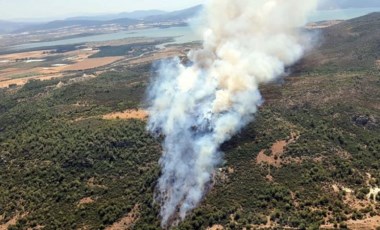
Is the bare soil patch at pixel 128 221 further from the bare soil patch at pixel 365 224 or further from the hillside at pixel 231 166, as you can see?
the bare soil patch at pixel 365 224

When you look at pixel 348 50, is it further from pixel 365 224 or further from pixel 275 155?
pixel 365 224

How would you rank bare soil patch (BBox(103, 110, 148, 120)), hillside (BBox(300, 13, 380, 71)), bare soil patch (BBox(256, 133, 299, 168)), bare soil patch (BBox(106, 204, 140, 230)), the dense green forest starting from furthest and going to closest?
hillside (BBox(300, 13, 380, 71)) → bare soil patch (BBox(103, 110, 148, 120)) → bare soil patch (BBox(256, 133, 299, 168)) → bare soil patch (BBox(106, 204, 140, 230)) → the dense green forest

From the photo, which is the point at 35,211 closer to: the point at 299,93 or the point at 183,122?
the point at 183,122

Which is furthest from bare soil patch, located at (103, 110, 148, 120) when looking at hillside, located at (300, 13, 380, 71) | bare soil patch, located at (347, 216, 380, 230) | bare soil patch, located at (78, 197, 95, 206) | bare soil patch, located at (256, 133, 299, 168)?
hillside, located at (300, 13, 380, 71)

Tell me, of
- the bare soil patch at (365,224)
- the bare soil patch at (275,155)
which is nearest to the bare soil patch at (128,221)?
the bare soil patch at (275,155)

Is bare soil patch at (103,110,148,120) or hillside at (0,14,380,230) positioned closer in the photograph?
hillside at (0,14,380,230)

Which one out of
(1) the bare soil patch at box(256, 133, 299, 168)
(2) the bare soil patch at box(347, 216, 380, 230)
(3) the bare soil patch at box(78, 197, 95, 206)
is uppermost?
(1) the bare soil patch at box(256, 133, 299, 168)

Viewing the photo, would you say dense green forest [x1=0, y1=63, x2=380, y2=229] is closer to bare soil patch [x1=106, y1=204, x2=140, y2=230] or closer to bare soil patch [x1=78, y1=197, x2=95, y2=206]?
bare soil patch [x1=78, y1=197, x2=95, y2=206]
